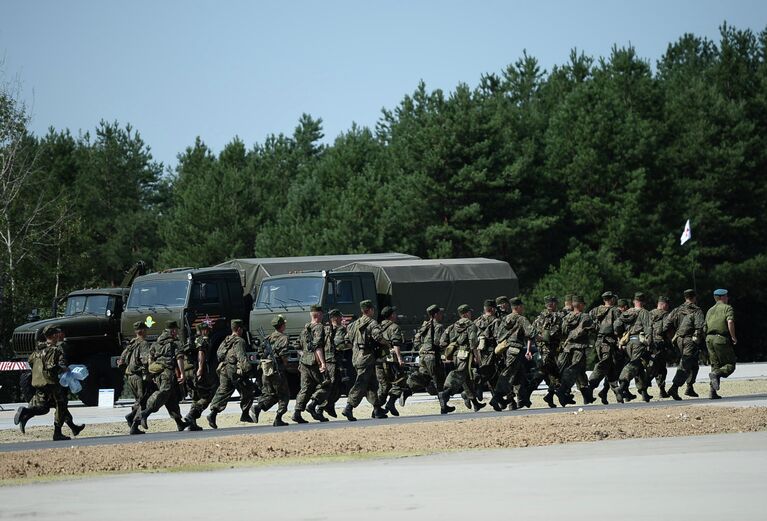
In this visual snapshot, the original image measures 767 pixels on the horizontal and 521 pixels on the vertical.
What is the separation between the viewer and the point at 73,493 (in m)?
12.1

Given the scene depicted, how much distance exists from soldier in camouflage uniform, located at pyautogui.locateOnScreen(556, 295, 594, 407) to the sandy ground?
583 mm

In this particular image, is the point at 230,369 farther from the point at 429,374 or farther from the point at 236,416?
the point at 429,374

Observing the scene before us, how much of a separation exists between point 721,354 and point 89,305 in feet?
48.3

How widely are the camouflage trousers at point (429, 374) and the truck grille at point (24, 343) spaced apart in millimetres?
10408

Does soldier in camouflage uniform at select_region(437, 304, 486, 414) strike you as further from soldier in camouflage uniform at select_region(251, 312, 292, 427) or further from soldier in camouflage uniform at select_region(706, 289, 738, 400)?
soldier in camouflage uniform at select_region(706, 289, 738, 400)

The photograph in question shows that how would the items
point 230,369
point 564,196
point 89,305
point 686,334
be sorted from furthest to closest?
point 564,196 → point 89,305 → point 686,334 → point 230,369

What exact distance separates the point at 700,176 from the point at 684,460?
5241cm

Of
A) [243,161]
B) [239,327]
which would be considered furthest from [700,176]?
[239,327]

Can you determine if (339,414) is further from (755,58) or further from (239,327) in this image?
(755,58)

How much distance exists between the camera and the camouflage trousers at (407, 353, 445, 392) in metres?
23.3

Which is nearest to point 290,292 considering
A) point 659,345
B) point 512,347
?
point 512,347

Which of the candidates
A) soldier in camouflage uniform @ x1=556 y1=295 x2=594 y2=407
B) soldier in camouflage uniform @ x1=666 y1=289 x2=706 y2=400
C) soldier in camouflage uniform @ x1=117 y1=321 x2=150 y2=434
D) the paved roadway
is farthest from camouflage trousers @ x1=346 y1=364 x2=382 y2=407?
the paved roadway

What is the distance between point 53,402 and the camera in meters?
19.5

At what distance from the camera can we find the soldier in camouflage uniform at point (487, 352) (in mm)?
22172
